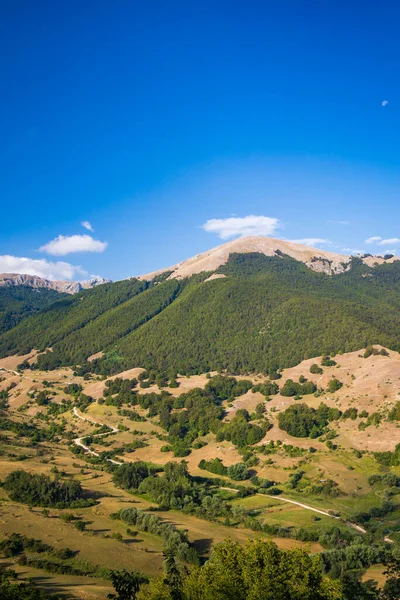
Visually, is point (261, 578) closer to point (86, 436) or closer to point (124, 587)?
point (124, 587)

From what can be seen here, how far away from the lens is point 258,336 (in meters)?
184

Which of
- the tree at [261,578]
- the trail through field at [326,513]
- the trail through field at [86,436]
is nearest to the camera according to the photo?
the tree at [261,578]

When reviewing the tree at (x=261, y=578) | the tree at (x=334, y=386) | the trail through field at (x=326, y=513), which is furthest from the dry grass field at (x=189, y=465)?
the tree at (x=261, y=578)

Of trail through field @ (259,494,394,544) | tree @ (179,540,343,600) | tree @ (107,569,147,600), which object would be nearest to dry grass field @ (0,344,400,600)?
trail through field @ (259,494,394,544)

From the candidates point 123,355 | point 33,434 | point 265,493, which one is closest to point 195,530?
point 265,493

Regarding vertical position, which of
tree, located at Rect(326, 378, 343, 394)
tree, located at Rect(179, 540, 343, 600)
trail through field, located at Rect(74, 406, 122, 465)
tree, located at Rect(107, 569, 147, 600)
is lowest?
trail through field, located at Rect(74, 406, 122, 465)

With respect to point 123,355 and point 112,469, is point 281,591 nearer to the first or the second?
point 112,469

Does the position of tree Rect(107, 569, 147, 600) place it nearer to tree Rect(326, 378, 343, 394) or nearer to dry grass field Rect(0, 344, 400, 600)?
dry grass field Rect(0, 344, 400, 600)

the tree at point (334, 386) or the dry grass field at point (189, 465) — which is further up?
the tree at point (334, 386)

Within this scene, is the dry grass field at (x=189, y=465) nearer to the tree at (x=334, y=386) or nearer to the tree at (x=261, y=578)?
the tree at (x=334, y=386)

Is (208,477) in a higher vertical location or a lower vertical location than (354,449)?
lower

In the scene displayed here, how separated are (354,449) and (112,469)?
2103 inches

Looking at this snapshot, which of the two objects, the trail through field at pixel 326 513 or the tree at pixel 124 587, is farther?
the trail through field at pixel 326 513

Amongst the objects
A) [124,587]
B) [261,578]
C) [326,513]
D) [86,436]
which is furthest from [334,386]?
[124,587]
